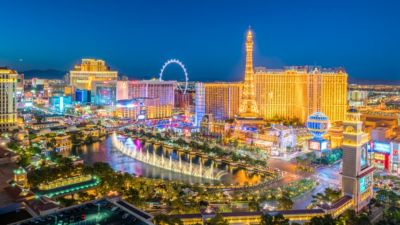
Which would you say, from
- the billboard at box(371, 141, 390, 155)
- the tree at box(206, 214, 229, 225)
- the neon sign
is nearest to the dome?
A: the billboard at box(371, 141, 390, 155)

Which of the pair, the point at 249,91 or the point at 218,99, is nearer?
the point at 249,91

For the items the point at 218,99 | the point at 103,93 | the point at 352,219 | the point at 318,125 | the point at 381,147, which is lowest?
the point at 352,219

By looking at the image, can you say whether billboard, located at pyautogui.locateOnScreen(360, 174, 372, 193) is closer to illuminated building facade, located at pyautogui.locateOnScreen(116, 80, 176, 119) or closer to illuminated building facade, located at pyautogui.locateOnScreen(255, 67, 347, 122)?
illuminated building facade, located at pyautogui.locateOnScreen(255, 67, 347, 122)

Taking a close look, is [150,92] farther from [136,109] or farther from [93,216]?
[93,216]

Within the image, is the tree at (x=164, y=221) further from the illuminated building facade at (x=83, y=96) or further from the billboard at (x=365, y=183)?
the illuminated building facade at (x=83, y=96)

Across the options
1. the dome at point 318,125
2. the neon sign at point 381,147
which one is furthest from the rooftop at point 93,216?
the dome at point 318,125

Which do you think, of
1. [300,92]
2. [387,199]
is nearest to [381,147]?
[387,199]

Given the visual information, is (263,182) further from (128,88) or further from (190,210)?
(128,88)
